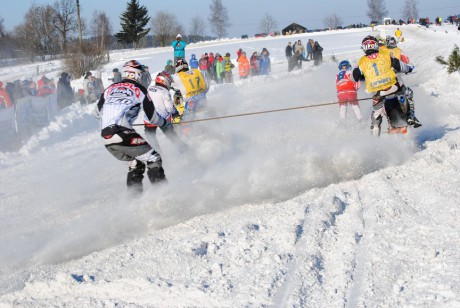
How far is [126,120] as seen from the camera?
23.5 feet

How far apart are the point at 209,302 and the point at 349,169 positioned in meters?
4.89

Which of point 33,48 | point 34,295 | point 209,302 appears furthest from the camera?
point 33,48

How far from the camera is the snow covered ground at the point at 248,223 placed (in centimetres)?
455

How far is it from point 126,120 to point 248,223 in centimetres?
230

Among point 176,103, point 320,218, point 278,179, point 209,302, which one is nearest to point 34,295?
point 209,302

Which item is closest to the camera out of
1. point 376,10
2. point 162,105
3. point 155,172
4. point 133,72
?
point 133,72

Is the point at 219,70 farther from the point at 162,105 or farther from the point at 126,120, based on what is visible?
the point at 126,120

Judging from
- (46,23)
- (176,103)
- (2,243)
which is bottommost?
(2,243)

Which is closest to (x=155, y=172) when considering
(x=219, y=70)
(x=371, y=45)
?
(x=371, y=45)

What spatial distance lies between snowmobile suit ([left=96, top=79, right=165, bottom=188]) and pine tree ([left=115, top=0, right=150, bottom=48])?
2733 inches

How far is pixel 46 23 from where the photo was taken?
48.6 m

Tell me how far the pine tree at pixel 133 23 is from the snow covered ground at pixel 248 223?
6463 cm

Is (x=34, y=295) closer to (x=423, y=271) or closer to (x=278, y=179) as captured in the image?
(x=423, y=271)

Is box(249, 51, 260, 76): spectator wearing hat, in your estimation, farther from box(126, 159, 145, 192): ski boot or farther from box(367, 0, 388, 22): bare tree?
box(367, 0, 388, 22): bare tree
